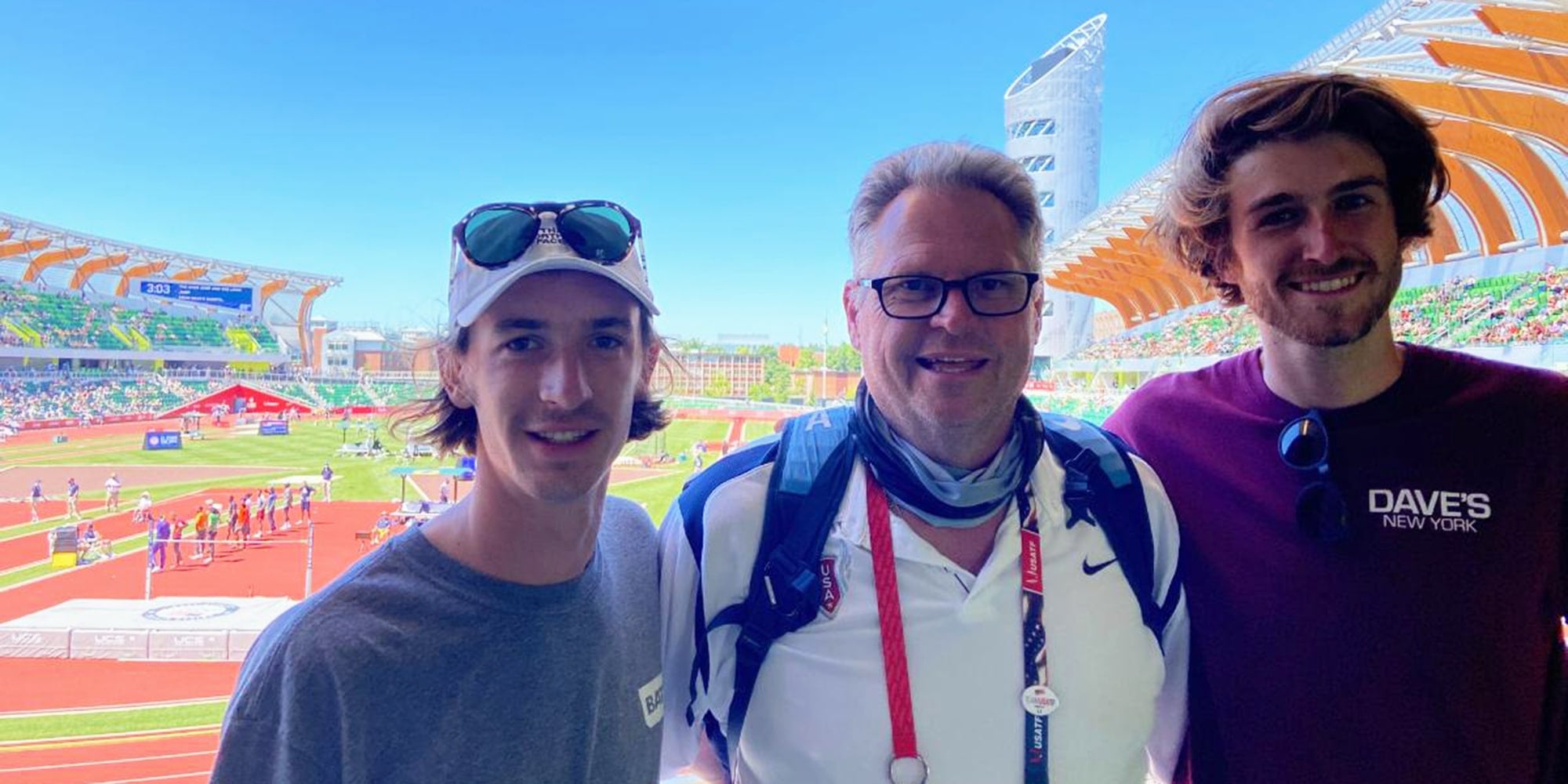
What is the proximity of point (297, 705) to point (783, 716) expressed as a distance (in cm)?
78

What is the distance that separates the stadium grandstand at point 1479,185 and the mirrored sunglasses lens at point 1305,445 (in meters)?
0.95

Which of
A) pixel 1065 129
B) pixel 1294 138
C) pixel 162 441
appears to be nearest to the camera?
pixel 1294 138

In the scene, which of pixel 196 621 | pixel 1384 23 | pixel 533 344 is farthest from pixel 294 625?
pixel 1384 23

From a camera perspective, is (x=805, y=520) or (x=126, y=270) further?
(x=126, y=270)

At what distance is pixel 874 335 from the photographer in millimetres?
1606

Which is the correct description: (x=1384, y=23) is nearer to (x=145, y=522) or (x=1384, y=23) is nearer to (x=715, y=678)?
(x=715, y=678)

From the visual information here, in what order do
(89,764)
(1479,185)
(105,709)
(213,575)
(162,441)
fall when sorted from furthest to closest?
(162,441), (1479,185), (213,575), (105,709), (89,764)

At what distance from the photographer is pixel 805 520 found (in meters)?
1.51

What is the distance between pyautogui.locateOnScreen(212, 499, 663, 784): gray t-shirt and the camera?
1109 millimetres

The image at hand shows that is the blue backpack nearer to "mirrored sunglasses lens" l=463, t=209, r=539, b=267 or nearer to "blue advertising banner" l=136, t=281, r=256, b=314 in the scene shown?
"mirrored sunglasses lens" l=463, t=209, r=539, b=267

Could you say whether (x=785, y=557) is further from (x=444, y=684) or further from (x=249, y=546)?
(x=249, y=546)

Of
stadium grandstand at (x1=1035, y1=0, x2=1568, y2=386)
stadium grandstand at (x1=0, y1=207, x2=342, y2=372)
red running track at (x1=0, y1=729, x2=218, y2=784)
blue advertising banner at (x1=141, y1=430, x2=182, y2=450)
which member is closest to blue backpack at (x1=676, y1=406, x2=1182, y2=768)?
stadium grandstand at (x1=1035, y1=0, x2=1568, y2=386)

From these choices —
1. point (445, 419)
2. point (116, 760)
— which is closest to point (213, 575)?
point (116, 760)

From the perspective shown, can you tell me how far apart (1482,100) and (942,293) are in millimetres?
18883
